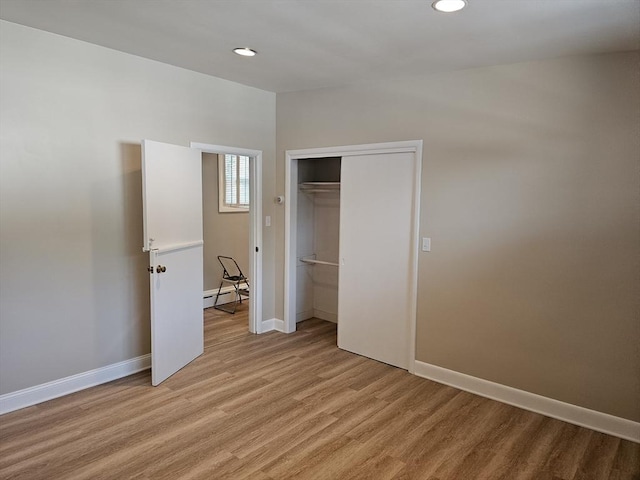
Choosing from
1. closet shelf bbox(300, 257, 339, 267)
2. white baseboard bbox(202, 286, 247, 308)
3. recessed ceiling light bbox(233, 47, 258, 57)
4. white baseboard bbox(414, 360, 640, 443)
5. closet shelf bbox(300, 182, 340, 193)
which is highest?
recessed ceiling light bbox(233, 47, 258, 57)

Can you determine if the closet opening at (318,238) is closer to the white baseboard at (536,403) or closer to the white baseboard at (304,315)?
the white baseboard at (304,315)

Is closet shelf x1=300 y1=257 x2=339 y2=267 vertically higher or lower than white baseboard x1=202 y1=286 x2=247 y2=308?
higher

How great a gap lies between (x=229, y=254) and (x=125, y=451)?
366 centimetres

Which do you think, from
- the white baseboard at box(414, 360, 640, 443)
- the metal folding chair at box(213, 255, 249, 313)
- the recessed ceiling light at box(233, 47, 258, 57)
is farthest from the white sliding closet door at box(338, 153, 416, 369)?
the metal folding chair at box(213, 255, 249, 313)

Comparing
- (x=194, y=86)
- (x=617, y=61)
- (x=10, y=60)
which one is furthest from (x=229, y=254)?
(x=617, y=61)

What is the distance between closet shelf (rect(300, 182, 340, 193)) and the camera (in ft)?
15.8

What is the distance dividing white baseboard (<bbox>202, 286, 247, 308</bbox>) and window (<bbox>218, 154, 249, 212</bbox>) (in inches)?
45.7

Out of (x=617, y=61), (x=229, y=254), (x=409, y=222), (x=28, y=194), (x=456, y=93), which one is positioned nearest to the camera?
(x=617, y=61)

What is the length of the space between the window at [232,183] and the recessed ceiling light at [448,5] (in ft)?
12.8

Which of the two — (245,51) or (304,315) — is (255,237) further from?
(245,51)

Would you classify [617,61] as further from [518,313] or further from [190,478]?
[190,478]

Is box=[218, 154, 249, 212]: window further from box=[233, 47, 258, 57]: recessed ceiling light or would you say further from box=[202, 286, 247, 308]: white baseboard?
box=[233, 47, 258, 57]: recessed ceiling light

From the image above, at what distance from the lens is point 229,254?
6039mm

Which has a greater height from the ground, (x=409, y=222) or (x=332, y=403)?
(x=409, y=222)
